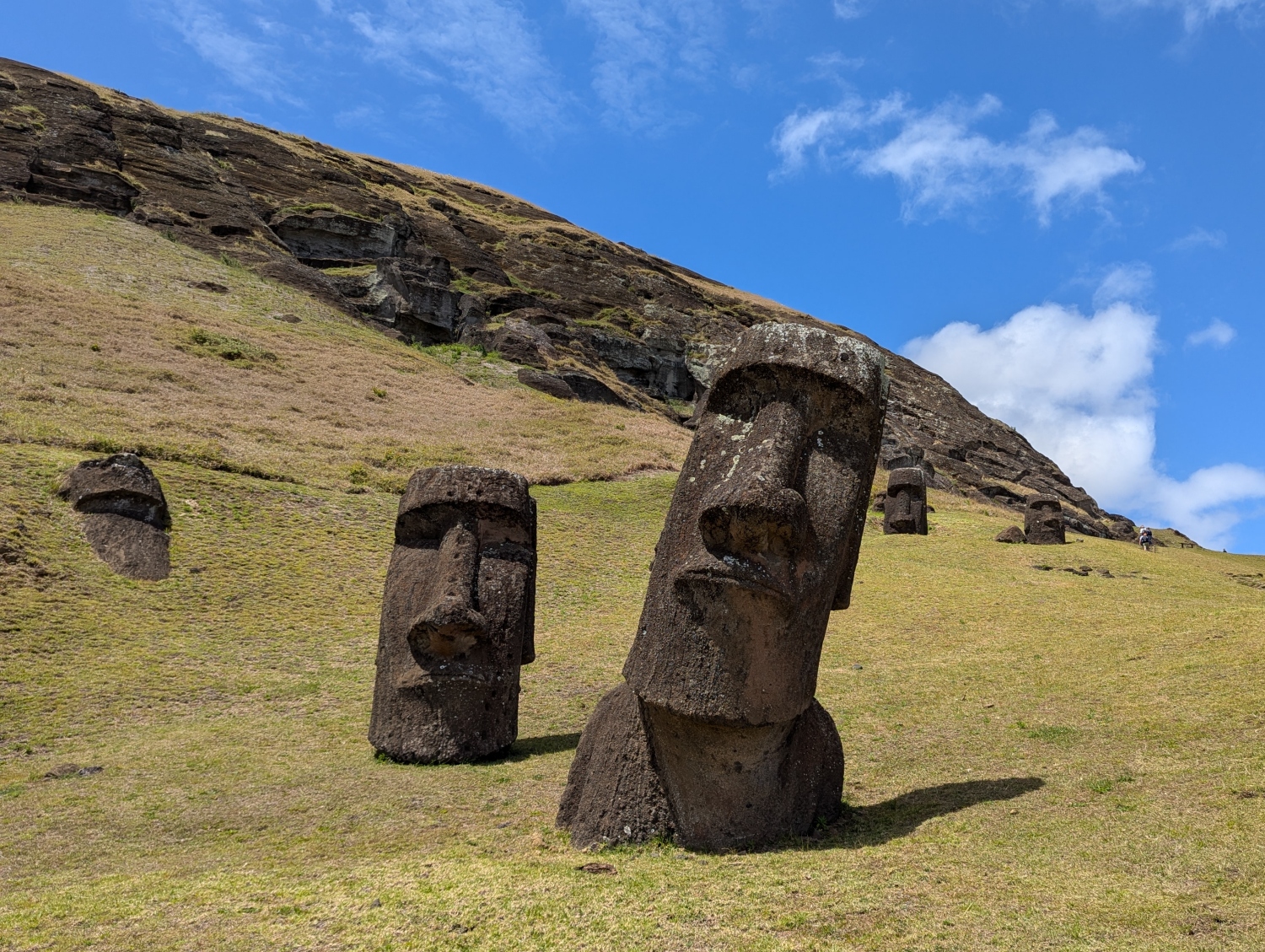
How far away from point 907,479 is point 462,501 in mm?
19799

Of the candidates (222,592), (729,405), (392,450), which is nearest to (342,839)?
(729,405)

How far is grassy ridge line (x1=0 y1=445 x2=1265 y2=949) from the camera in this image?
5.37m

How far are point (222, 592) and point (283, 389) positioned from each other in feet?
64.7

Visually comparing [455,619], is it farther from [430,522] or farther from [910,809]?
[910,809]

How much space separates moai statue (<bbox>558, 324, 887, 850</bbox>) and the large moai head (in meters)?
0.01

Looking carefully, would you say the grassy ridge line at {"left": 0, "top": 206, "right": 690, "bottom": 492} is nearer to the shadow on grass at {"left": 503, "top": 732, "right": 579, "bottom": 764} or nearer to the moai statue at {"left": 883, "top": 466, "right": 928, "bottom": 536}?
the moai statue at {"left": 883, "top": 466, "right": 928, "bottom": 536}

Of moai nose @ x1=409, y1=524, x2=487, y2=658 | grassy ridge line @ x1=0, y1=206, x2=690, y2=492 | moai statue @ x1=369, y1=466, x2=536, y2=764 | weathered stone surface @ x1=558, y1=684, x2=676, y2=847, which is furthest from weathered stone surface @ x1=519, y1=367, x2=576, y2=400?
weathered stone surface @ x1=558, y1=684, x2=676, y2=847

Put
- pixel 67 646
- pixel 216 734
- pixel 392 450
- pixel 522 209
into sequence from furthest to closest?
pixel 522 209, pixel 392 450, pixel 67 646, pixel 216 734

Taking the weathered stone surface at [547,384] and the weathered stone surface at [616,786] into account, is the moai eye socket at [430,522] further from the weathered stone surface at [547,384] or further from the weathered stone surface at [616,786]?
the weathered stone surface at [547,384]

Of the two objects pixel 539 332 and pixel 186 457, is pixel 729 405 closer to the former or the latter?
pixel 186 457

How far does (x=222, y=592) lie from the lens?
18.2 metres

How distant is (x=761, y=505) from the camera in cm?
688

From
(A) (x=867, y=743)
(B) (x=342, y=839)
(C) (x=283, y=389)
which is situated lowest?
(B) (x=342, y=839)

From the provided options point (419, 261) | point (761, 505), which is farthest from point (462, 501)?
point (419, 261)
